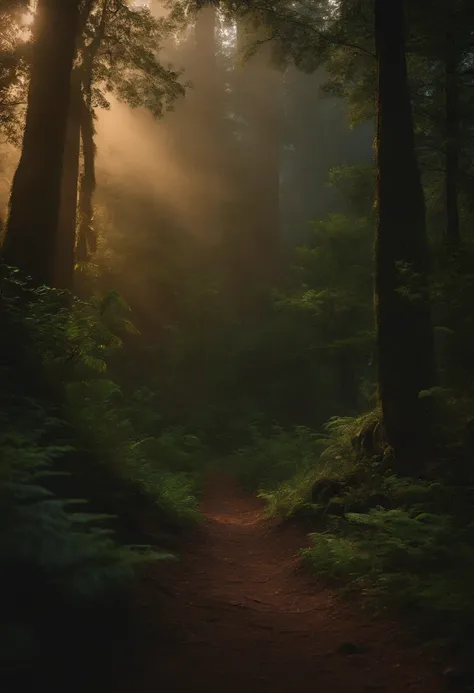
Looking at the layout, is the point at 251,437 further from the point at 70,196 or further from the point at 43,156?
the point at 43,156

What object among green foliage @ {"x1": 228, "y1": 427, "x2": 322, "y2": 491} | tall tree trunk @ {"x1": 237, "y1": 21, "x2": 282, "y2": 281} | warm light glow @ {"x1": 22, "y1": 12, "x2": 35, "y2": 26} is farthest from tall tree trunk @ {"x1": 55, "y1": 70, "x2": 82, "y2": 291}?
tall tree trunk @ {"x1": 237, "y1": 21, "x2": 282, "y2": 281}

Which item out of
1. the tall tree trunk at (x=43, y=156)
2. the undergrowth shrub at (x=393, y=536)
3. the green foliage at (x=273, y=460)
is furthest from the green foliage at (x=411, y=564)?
the green foliage at (x=273, y=460)

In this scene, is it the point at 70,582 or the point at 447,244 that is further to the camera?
the point at 447,244

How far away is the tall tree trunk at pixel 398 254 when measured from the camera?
8547mm

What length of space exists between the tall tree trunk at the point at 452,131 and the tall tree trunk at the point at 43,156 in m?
6.84

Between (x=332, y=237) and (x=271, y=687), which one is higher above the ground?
(x=332, y=237)

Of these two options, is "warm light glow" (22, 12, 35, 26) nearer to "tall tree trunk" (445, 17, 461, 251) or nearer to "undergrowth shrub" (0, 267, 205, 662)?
"undergrowth shrub" (0, 267, 205, 662)

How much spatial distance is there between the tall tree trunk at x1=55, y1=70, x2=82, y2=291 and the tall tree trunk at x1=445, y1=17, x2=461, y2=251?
7.44 m

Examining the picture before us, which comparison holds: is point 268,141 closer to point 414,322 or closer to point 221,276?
point 221,276

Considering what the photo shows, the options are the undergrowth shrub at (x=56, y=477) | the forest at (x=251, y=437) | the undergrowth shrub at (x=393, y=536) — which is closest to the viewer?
the undergrowth shrub at (x=56, y=477)

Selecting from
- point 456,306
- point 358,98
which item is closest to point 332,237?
point 358,98

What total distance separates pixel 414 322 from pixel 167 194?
21434 mm

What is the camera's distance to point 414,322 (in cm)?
873

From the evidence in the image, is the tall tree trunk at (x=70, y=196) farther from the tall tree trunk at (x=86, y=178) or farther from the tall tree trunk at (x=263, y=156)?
the tall tree trunk at (x=263, y=156)
